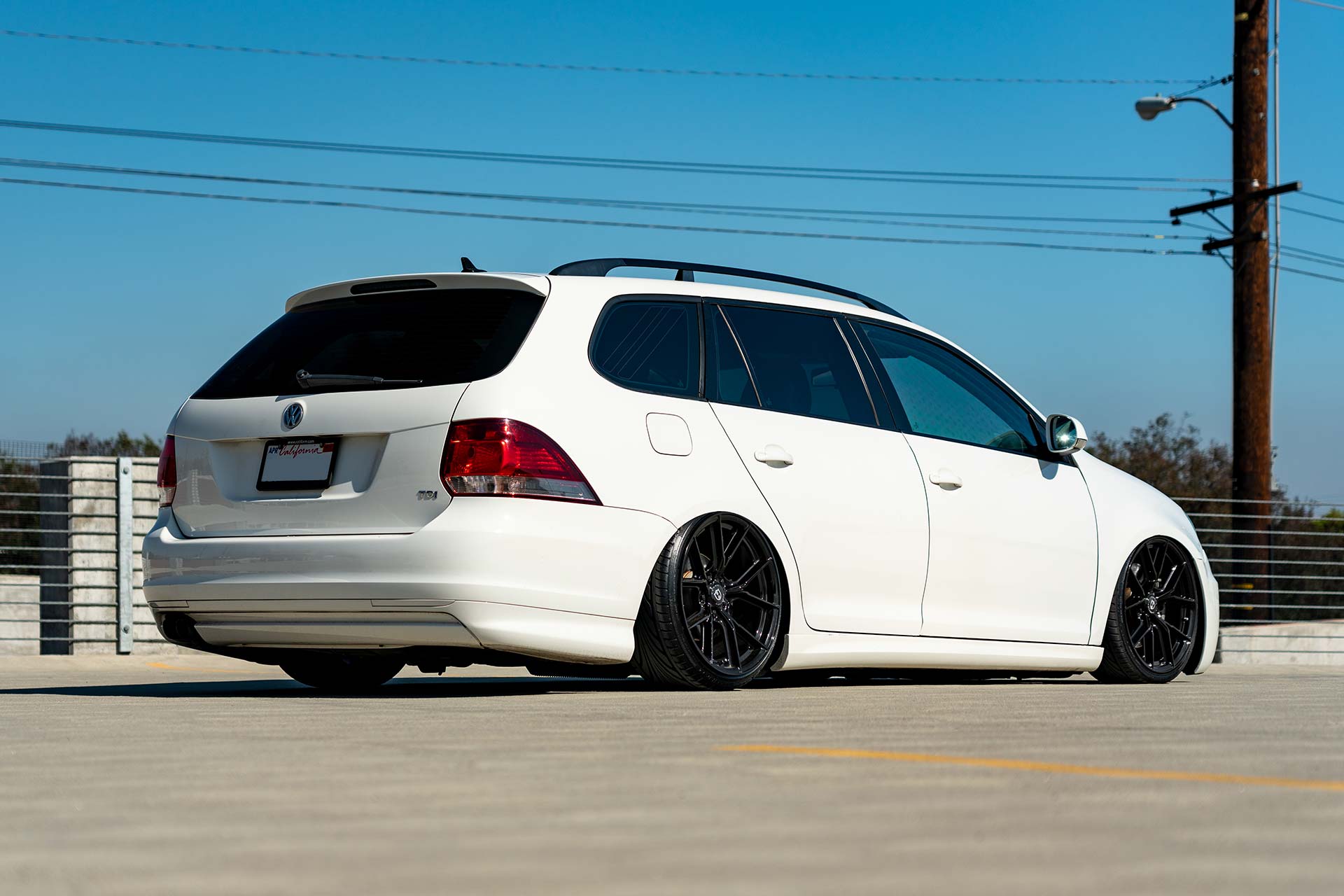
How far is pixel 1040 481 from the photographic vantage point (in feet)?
27.5

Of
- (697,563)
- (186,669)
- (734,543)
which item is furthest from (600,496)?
(186,669)

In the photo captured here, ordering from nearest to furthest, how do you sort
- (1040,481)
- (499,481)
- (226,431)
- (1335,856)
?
→ (1335,856) → (499,481) → (226,431) → (1040,481)

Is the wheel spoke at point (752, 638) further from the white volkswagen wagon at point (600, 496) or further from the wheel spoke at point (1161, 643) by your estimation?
the wheel spoke at point (1161, 643)

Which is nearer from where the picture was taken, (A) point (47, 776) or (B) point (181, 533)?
(A) point (47, 776)

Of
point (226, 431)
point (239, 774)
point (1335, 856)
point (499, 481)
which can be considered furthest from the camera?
point (226, 431)

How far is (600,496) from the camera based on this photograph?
21.4 feet

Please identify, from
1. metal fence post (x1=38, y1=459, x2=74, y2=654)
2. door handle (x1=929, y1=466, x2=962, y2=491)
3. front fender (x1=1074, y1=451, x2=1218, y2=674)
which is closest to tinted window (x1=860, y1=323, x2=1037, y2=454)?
door handle (x1=929, y1=466, x2=962, y2=491)

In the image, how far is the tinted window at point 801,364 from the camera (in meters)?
7.45

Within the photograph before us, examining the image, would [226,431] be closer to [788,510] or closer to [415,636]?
[415,636]

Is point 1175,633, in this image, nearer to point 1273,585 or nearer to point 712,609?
point 712,609

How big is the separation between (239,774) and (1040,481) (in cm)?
514

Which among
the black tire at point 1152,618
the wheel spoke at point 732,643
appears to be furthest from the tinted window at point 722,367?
the black tire at point 1152,618

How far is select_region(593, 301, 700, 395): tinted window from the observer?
270 inches

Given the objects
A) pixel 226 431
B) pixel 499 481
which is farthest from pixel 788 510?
pixel 226 431
